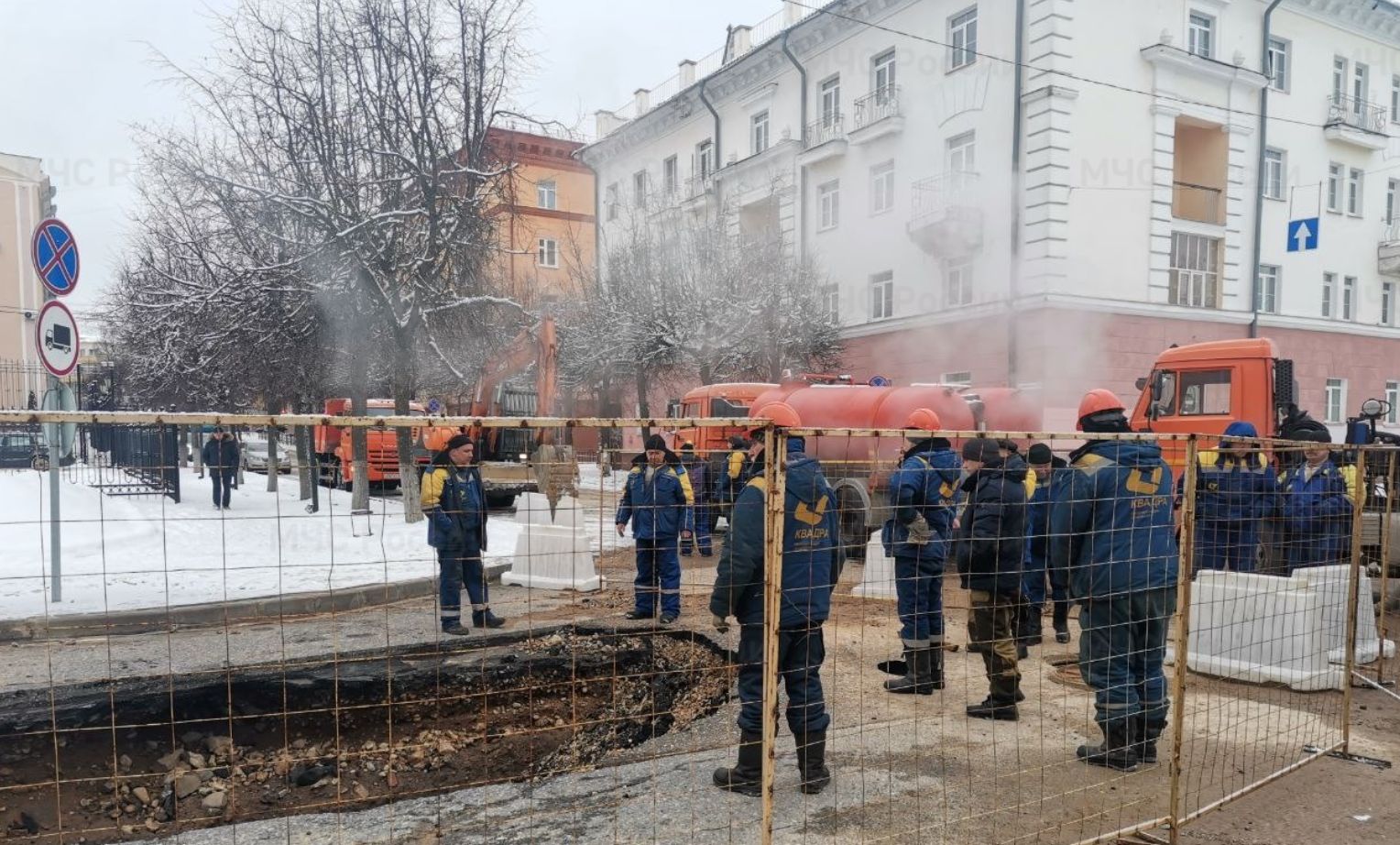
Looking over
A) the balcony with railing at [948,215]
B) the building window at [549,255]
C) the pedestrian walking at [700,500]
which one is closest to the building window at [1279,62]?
the balcony with railing at [948,215]

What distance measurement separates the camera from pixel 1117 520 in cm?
426

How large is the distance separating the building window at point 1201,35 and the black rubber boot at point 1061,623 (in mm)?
17324

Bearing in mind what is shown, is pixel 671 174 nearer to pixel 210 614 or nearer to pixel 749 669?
pixel 210 614

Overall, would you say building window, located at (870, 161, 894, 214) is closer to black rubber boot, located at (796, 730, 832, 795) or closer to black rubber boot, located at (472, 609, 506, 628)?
black rubber boot, located at (472, 609, 506, 628)

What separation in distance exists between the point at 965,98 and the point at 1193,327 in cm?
723

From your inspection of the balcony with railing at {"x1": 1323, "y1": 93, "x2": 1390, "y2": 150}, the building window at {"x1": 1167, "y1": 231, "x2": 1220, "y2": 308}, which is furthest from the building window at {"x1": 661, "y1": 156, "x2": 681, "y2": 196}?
the balcony with railing at {"x1": 1323, "y1": 93, "x2": 1390, "y2": 150}

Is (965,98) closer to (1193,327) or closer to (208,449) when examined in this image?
(1193,327)

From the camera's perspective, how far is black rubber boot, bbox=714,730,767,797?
3.93 m

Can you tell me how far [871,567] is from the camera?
8742 millimetres

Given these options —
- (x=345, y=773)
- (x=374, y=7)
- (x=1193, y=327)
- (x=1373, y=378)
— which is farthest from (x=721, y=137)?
(x=345, y=773)

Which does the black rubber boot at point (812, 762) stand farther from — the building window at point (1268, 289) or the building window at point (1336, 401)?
the building window at point (1336, 401)

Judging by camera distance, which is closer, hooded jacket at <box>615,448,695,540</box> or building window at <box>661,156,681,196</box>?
hooded jacket at <box>615,448,695,540</box>

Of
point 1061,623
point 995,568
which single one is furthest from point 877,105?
point 995,568

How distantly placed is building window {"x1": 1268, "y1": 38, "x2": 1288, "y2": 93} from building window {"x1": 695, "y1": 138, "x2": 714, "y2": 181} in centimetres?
1492
